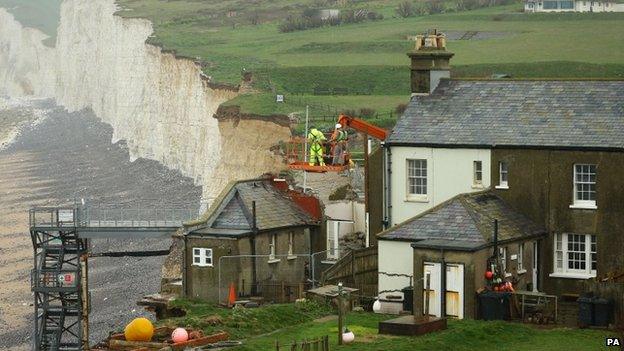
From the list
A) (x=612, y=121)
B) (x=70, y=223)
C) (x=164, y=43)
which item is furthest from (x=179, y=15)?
(x=612, y=121)

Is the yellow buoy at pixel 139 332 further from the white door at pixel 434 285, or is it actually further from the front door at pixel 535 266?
the front door at pixel 535 266

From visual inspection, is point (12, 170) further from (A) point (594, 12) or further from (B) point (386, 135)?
(B) point (386, 135)

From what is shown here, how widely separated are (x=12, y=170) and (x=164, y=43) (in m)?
15.1

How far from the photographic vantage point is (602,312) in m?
40.6

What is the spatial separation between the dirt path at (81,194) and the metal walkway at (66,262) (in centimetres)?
172

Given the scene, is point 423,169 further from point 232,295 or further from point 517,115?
point 232,295

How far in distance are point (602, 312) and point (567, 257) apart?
6045 millimetres

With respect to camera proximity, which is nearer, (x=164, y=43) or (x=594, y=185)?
(x=594, y=185)

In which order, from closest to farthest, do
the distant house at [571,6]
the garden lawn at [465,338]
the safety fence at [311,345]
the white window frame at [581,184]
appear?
the safety fence at [311,345] < the garden lawn at [465,338] < the white window frame at [581,184] < the distant house at [571,6]

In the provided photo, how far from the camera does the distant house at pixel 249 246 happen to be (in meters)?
49.6

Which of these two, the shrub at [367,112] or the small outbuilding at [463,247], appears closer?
the small outbuilding at [463,247]

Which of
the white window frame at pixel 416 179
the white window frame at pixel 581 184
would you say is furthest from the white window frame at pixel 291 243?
the white window frame at pixel 581 184

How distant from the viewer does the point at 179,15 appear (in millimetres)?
187250

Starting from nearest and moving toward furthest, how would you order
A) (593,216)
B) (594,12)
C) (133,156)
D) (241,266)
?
1. (593,216)
2. (241,266)
3. (133,156)
4. (594,12)
